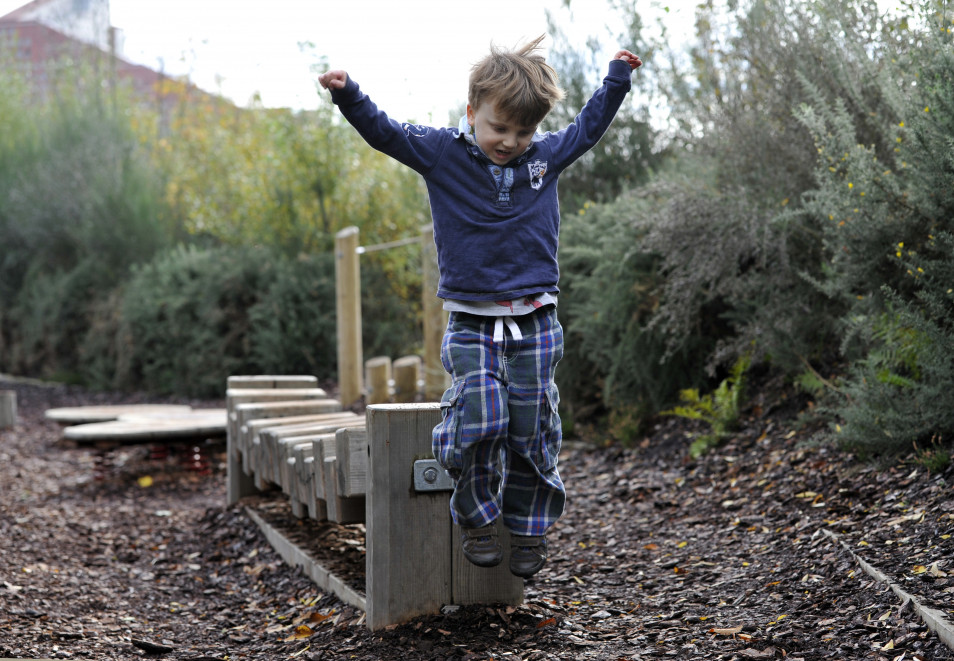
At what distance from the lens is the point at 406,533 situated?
9.08 ft

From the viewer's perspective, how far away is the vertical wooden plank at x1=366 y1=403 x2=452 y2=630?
9.00 feet

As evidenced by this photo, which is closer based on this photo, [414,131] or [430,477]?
[414,131]

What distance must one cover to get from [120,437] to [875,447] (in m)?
4.85

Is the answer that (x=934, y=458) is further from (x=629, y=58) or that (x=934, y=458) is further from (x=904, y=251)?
(x=629, y=58)

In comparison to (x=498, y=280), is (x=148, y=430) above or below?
below

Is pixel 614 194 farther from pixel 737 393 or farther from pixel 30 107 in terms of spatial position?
pixel 30 107

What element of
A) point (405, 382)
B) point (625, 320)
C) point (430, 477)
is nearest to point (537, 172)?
point (430, 477)

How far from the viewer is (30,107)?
16.8 m

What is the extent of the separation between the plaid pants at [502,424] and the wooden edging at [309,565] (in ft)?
2.04

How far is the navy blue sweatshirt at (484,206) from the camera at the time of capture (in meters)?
2.54

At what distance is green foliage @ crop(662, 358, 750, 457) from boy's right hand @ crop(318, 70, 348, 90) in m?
3.37

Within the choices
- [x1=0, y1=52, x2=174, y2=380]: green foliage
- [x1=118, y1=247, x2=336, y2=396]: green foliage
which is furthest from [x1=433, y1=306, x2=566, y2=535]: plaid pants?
[x1=0, y1=52, x2=174, y2=380]: green foliage

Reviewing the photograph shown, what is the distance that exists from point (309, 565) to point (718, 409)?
8.84 feet

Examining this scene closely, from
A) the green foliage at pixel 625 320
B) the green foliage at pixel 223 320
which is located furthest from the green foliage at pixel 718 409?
the green foliage at pixel 223 320
